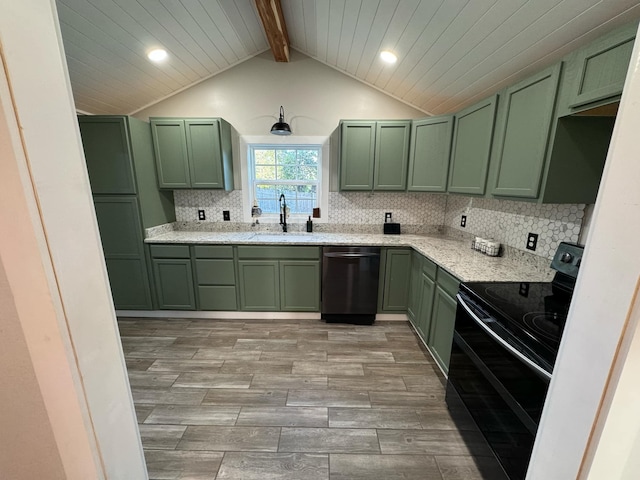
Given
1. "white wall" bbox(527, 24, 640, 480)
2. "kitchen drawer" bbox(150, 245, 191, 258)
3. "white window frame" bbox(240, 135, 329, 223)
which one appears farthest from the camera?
"white window frame" bbox(240, 135, 329, 223)

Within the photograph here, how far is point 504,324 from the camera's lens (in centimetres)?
119

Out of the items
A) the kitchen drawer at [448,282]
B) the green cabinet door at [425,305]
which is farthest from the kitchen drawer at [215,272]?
the kitchen drawer at [448,282]

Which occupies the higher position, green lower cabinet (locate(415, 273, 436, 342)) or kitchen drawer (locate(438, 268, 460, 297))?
kitchen drawer (locate(438, 268, 460, 297))

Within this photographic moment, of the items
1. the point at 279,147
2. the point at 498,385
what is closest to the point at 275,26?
the point at 279,147

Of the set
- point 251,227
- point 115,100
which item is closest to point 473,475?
point 251,227

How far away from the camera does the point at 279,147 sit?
325 cm

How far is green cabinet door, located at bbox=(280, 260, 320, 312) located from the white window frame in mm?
743

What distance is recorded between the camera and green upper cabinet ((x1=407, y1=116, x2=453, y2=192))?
2535 millimetres

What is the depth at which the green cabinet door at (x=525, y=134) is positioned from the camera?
4.83 feet

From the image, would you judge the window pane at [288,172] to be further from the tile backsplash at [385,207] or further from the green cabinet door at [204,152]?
the green cabinet door at [204,152]

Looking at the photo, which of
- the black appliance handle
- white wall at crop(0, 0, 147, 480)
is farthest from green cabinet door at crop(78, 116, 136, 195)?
white wall at crop(0, 0, 147, 480)

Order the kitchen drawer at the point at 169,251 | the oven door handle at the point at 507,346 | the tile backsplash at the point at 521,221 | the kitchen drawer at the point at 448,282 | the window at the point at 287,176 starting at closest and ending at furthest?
1. the oven door handle at the point at 507,346
2. the tile backsplash at the point at 521,221
3. the kitchen drawer at the point at 448,282
4. the kitchen drawer at the point at 169,251
5. the window at the point at 287,176

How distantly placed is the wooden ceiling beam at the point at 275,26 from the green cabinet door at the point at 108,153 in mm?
1649

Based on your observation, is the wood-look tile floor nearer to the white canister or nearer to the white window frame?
the white canister
